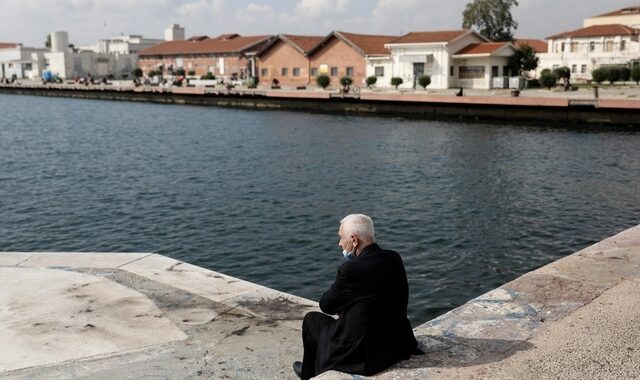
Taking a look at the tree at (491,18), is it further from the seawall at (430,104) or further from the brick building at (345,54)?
the seawall at (430,104)

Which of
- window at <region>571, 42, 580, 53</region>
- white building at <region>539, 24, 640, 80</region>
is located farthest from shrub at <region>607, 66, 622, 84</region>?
window at <region>571, 42, 580, 53</region>

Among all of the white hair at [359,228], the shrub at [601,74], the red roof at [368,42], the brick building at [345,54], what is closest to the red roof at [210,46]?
the brick building at [345,54]

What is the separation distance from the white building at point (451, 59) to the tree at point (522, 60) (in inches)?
22.9

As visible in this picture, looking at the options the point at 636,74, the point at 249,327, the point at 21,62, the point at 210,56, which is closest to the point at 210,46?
the point at 210,56

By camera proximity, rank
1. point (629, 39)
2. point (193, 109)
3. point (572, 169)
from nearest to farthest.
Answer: point (572, 169) → point (193, 109) → point (629, 39)

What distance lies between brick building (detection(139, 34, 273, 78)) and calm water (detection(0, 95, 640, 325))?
50449 mm

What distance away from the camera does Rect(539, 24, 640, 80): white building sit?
69.1 metres

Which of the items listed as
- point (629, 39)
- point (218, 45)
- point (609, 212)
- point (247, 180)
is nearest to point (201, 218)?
point (247, 180)

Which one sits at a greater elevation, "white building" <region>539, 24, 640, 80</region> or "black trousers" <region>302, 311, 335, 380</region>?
"white building" <region>539, 24, 640, 80</region>

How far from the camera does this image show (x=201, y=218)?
661 inches

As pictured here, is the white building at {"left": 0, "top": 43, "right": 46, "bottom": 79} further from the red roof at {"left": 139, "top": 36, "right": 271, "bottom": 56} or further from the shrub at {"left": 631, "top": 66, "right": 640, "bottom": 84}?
the shrub at {"left": 631, "top": 66, "right": 640, "bottom": 84}

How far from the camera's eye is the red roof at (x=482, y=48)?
186ft

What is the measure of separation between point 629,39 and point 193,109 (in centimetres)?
4639

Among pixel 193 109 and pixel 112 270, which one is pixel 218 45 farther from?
pixel 112 270
